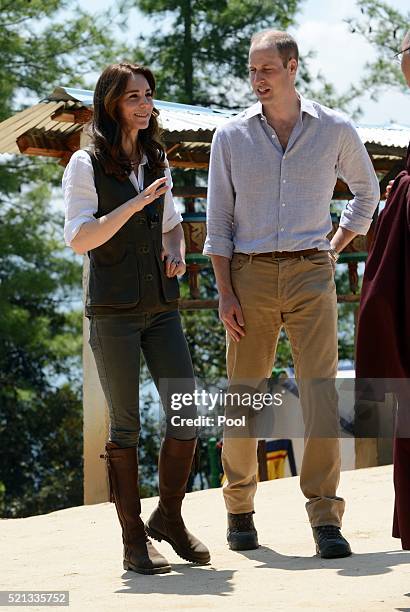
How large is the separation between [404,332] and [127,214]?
1.09 meters

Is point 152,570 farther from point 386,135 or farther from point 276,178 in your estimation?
point 386,135

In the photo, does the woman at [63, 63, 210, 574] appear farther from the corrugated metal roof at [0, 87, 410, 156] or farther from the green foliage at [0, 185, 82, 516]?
the green foliage at [0, 185, 82, 516]

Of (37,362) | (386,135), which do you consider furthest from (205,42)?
(386,135)

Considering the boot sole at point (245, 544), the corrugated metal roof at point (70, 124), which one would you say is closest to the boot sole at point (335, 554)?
the boot sole at point (245, 544)

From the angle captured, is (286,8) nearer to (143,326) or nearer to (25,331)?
(25,331)

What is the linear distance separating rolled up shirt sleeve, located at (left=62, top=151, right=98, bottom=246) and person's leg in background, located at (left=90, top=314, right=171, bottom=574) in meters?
0.36

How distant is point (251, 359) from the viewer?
4840mm

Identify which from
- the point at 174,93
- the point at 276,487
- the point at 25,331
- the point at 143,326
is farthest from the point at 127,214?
the point at 174,93

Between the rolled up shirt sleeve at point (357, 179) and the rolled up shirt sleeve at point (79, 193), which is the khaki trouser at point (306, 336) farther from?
the rolled up shirt sleeve at point (79, 193)

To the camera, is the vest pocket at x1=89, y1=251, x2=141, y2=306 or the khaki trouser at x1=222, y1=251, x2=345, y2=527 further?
the khaki trouser at x1=222, y1=251, x2=345, y2=527

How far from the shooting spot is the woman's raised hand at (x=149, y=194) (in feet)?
14.1

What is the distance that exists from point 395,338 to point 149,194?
1.07 meters

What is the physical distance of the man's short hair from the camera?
4.70 metres

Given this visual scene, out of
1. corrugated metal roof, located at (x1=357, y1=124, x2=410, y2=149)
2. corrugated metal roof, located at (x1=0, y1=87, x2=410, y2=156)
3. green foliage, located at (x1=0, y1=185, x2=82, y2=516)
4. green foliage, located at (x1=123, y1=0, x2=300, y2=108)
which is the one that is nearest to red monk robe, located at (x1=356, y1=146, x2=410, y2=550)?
corrugated metal roof, located at (x1=0, y1=87, x2=410, y2=156)
